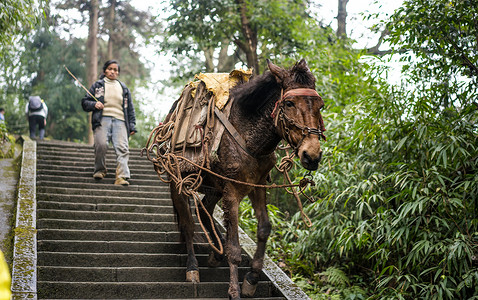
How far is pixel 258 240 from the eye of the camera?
4.77 metres

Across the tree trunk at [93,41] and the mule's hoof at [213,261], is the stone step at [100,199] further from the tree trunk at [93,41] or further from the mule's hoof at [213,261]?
the tree trunk at [93,41]

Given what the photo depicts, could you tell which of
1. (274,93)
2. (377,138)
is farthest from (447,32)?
(274,93)

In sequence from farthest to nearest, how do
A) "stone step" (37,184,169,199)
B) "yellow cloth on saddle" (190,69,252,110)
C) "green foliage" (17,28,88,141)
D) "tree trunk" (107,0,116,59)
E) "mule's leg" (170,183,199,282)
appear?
"tree trunk" (107,0,116,59) → "green foliage" (17,28,88,141) → "stone step" (37,184,169,199) → "mule's leg" (170,183,199,282) → "yellow cloth on saddle" (190,69,252,110)

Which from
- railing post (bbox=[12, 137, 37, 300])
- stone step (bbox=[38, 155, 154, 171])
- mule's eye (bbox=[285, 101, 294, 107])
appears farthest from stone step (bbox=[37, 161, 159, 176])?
mule's eye (bbox=[285, 101, 294, 107])

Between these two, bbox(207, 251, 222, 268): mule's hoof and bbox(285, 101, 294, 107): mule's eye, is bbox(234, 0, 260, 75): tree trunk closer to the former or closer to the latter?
bbox(207, 251, 222, 268): mule's hoof

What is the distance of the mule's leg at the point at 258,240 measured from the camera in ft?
15.6

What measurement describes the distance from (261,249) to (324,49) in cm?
698

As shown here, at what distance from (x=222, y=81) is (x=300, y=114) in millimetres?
1310

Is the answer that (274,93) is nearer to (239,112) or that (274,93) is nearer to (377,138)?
(239,112)

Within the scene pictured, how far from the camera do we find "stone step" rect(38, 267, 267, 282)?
491 centimetres

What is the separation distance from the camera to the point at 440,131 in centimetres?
553

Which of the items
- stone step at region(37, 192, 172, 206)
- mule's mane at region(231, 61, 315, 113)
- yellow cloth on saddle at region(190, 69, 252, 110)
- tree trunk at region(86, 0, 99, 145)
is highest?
tree trunk at region(86, 0, 99, 145)

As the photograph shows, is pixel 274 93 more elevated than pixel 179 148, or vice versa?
pixel 274 93

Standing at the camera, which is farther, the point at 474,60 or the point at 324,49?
A: the point at 324,49
